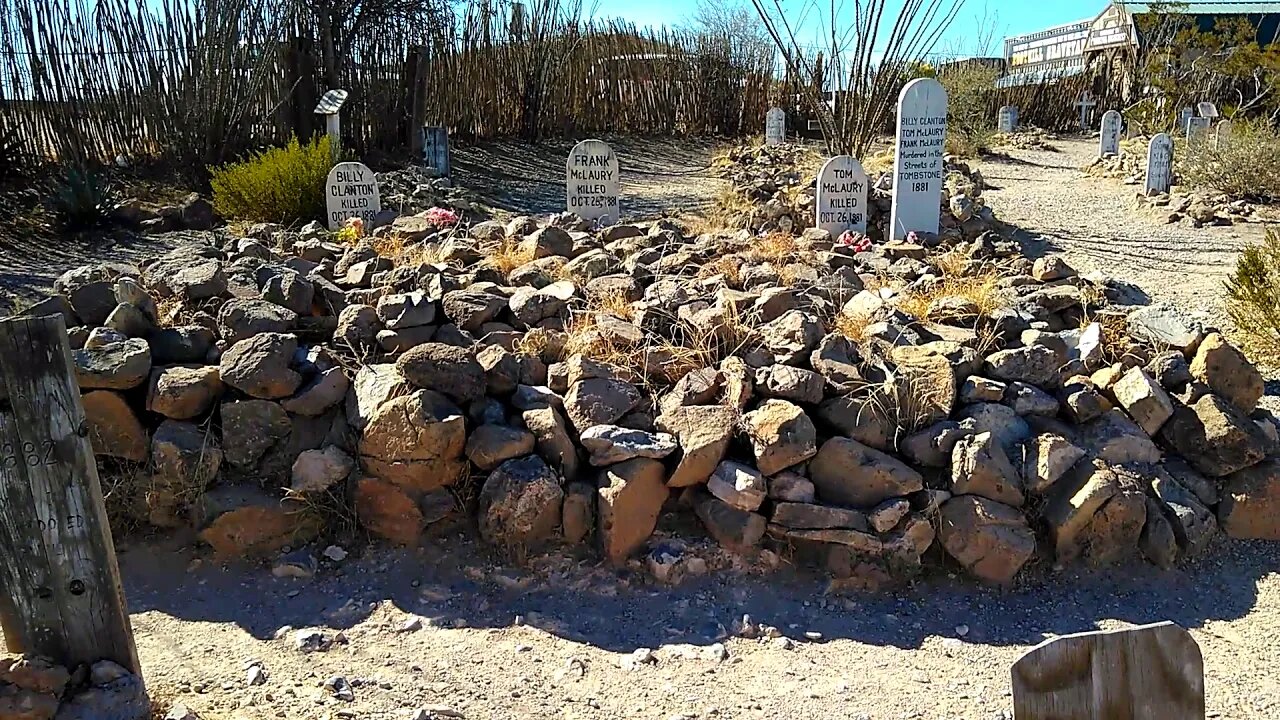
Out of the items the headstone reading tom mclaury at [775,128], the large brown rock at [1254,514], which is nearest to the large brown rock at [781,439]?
the large brown rock at [1254,514]

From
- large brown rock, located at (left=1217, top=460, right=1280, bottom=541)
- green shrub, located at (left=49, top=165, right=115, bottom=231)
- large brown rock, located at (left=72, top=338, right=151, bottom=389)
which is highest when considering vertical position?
green shrub, located at (left=49, top=165, right=115, bottom=231)

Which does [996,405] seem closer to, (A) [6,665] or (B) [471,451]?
(B) [471,451]

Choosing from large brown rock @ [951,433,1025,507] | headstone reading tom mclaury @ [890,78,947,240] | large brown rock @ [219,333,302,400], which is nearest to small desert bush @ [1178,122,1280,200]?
headstone reading tom mclaury @ [890,78,947,240]

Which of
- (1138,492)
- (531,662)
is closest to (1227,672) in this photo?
(1138,492)

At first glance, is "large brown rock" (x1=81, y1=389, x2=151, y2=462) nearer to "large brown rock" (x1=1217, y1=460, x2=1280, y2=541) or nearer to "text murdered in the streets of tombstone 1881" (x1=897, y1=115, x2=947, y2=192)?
"large brown rock" (x1=1217, y1=460, x2=1280, y2=541)

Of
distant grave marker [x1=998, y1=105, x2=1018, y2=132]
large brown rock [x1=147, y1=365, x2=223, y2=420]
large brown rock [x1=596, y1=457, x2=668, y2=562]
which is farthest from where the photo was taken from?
distant grave marker [x1=998, y1=105, x2=1018, y2=132]

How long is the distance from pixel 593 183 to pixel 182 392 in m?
4.89

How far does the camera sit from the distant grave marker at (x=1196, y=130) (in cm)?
1297

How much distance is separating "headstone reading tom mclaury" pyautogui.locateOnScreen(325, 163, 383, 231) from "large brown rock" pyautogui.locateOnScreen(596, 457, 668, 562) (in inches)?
187

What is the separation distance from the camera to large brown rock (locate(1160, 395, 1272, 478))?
396cm

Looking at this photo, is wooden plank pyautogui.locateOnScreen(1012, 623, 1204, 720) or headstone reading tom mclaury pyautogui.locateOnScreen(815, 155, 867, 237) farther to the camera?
headstone reading tom mclaury pyautogui.locateOnScreen(815, 155, 867, 237)

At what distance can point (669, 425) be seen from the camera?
12.6ft

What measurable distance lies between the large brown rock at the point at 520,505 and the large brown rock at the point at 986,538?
139cm

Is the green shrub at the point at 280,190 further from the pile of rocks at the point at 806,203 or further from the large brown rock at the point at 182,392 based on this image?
the large brown rock at the point at 182,392
